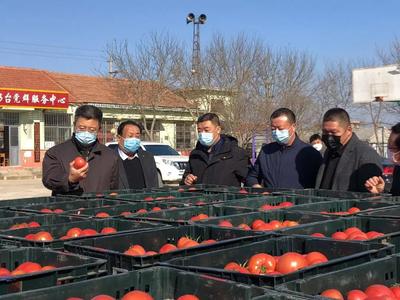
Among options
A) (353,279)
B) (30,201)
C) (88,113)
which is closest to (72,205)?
(30,201)

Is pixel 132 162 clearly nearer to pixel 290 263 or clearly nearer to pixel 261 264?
pixel 261 264

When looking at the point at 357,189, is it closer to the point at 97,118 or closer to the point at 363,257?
the point at 97,118

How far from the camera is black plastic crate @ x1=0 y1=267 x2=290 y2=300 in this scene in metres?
2.03

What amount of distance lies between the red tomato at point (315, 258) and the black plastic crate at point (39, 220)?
5.52 ft

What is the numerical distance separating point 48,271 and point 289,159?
4.00 m

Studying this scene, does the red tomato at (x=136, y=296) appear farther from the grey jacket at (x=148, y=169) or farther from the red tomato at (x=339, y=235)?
the grey jacket at (x=148, y=169)

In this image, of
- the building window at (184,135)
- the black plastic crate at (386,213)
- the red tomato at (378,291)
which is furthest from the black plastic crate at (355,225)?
the building window at (184,135)

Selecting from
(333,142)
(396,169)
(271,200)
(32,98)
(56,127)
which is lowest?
(271,200)

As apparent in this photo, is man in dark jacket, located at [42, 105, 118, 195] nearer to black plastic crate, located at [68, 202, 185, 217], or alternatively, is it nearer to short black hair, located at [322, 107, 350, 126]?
black plastic crate, located at [68, 202, 185, 217]

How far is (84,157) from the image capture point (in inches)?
203

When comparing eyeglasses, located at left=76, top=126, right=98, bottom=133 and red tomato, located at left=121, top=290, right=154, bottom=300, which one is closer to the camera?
red tomato, located at left=121, top=290, right=154, bottom=300

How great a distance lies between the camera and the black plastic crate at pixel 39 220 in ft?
12.2

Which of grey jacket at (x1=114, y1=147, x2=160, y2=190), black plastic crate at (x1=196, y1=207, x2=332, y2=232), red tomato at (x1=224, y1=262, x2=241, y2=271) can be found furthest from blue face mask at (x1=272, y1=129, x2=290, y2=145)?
red tomato at (x1=224, y1=262, x2=241, y2=271)

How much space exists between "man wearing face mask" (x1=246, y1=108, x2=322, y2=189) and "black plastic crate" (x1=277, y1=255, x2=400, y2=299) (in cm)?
339
